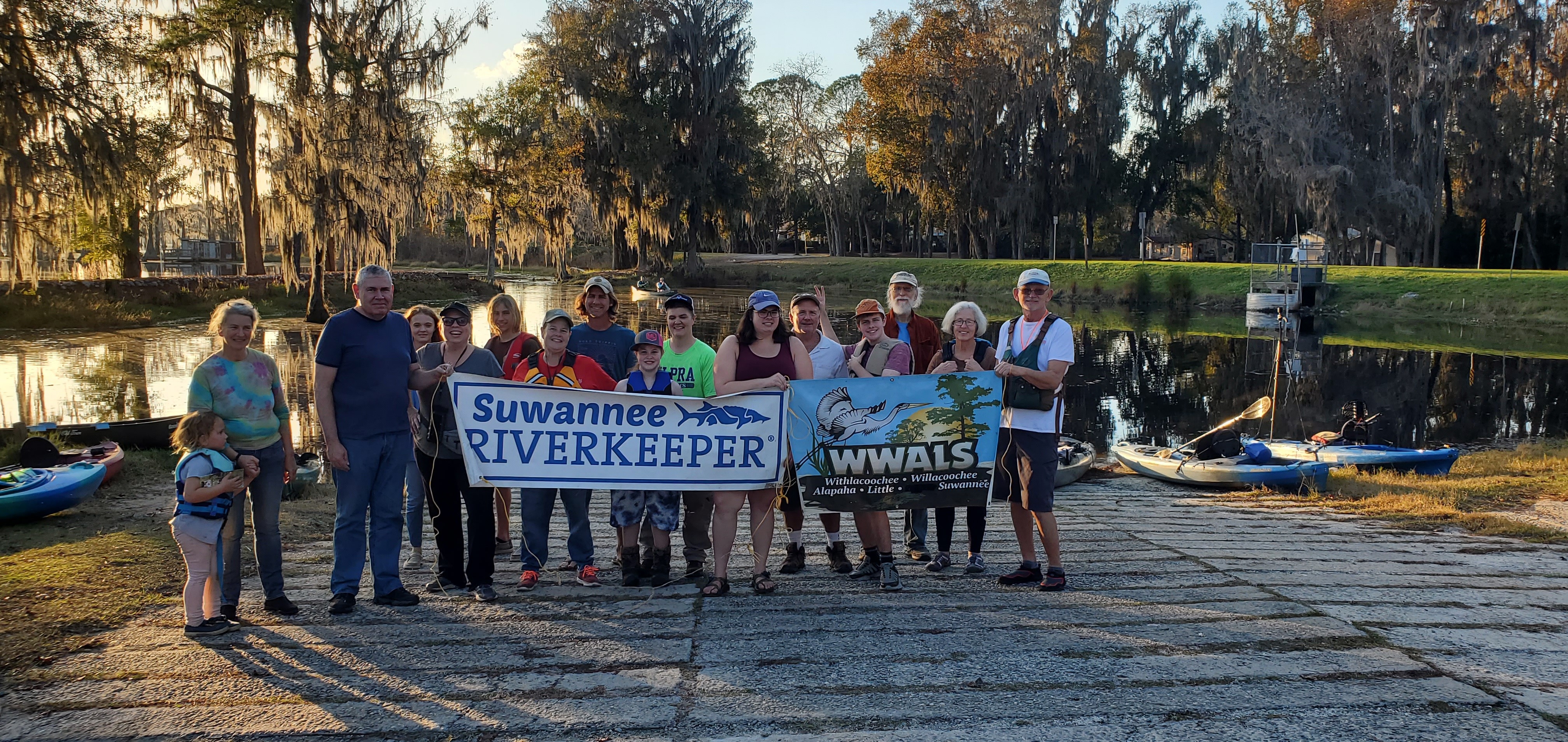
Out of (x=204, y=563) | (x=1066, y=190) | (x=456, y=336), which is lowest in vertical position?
(x=204, y=563)

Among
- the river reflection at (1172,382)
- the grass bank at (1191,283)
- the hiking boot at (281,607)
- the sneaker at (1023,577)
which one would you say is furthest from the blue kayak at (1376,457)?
the grass bank at (1191,283)

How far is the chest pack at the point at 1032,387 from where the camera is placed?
18.6 ft

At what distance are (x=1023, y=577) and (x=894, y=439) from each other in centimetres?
109

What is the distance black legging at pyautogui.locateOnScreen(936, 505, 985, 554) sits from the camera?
6.29 metres

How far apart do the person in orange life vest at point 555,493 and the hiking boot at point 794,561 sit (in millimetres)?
1147

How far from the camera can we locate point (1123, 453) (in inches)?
602

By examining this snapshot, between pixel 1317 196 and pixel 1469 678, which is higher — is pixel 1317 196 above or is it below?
above

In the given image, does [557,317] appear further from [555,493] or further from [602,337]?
[555,493]

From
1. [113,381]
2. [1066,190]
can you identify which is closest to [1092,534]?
[113,381]

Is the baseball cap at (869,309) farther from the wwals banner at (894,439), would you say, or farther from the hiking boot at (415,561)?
the hiking boot at (415,561)

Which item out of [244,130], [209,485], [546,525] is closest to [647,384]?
[546,525]

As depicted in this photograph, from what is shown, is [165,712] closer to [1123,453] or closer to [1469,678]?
[1469,678]

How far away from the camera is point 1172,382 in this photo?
2505 centimetres

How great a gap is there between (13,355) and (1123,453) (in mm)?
23101
